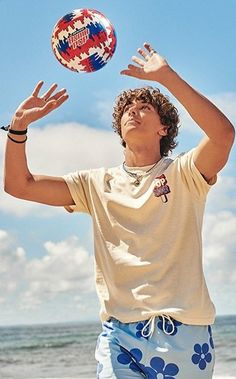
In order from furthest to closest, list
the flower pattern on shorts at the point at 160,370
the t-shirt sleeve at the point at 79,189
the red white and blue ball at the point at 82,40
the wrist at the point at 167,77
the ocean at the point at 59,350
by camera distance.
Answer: the ocean at the point at 59,350, the red white and blue ball at the point at 82,40, the t-shirt sleeve at the point at 79,189, the wrist at the point at 167,77, the flower pattern on shorts at the point at 160,370

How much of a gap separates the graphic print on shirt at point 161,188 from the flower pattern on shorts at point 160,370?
0.57 meters

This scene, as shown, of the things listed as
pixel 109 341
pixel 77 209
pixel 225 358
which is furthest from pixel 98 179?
pixel 225 358

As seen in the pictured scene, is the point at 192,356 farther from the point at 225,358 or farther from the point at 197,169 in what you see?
the point at 225,358

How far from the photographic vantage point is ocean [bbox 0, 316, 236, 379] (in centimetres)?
1545

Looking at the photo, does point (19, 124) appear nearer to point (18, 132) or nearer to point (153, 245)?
point (18, 132)

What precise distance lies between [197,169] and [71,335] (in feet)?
74.4

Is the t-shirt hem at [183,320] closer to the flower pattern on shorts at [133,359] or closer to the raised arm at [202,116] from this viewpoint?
the flower pattern on shorts at [133,359]

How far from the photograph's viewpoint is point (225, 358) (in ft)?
54.5

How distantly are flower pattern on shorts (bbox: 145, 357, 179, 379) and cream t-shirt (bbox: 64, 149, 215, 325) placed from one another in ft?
0.50

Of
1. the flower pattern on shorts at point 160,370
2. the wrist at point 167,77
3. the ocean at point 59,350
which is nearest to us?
the flower pattern on shorts at point 160,370

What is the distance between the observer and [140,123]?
10.0 ft

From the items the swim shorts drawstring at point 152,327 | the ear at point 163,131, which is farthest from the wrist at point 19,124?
the swim shorts drawstring at point 152,327

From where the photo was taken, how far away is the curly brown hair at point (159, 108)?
3.15m

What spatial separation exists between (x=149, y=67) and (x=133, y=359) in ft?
3.37
